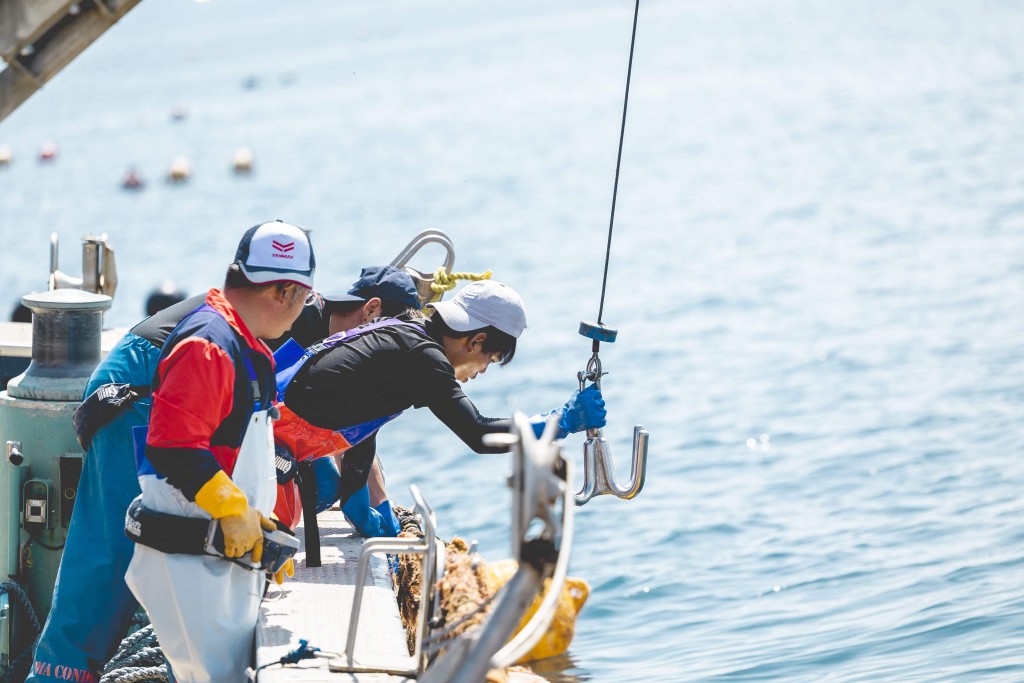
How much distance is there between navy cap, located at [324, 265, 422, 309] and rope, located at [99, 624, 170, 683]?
1370 mm

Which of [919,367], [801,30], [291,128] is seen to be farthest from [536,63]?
[919,367]

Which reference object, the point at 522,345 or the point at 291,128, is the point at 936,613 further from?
the point at 291,128

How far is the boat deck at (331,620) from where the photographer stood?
3764mm

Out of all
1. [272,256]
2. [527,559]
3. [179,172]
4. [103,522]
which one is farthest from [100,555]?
[179,172]

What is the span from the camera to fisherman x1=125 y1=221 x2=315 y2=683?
3.43 m

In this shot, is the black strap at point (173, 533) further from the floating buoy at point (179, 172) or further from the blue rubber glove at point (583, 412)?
the floating buoy at point (179, 172)

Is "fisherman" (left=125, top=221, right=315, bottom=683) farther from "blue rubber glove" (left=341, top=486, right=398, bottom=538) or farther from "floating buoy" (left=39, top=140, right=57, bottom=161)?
"floating buoy" (left=39, top=140, right=57, bottom=161)

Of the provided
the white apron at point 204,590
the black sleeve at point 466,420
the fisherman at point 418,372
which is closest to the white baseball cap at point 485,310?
the fisherman at point 418,372

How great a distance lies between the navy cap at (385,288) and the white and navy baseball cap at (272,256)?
4.56 ft

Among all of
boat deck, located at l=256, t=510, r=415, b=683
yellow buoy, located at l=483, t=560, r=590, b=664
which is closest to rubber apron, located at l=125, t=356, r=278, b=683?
boat deck, located at l=256, t=510, r=415, b=683

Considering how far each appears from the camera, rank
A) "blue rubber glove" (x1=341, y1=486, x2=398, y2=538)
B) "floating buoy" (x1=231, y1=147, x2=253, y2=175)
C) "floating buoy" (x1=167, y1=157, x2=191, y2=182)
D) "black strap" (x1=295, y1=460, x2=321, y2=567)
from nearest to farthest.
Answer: "black strap" (x1=295, y1=460, x2=321, y2=567)
"blue rubber glove" (x1=341, y1=486, x2=398, y2=538)
"floating buoy" (x1=167, y1=157, x2=191, y2=182)
"floating buoy" (x1=231, y1=147, x2=253, y2=175)

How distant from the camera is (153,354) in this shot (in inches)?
173

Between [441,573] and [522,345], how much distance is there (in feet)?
47.1

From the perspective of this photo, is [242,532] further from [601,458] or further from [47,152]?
[47,152]
